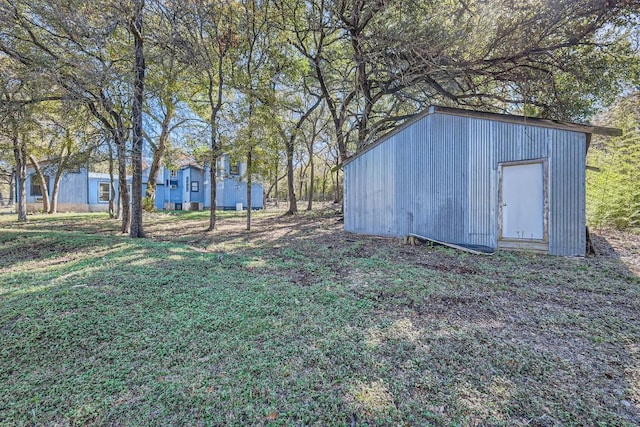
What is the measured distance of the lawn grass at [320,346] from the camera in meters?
1.94

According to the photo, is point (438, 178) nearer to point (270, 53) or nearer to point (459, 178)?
point (459, 178)

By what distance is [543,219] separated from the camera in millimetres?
6305

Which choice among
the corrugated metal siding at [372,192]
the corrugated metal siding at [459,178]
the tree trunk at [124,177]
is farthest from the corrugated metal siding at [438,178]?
the tree trunk at [124,177]

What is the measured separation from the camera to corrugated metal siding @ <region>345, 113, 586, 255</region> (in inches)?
236

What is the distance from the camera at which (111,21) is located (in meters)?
7.11

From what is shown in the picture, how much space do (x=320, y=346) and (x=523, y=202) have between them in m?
6.02

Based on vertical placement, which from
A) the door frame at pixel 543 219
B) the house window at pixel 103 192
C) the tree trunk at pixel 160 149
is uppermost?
the tree trunk at pixel 160 149

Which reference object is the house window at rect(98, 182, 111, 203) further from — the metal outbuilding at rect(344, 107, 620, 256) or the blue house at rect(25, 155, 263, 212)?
the metal outbuilding at rect(344, 107, 620, 256)

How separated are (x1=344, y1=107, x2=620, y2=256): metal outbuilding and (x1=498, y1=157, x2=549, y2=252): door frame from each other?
2 centimetres

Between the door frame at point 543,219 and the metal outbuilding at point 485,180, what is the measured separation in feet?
0.06

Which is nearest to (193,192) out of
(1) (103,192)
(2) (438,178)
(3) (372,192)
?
(1) (103,192)

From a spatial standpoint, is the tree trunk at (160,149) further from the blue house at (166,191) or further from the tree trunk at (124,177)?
the tree trunk at (124,177)

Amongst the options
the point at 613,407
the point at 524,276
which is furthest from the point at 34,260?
the point at 524,276

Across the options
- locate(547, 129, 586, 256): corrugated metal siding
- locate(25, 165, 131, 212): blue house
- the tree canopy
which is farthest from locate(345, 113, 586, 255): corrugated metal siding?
locate(25, 165, 131, 212): blue house
